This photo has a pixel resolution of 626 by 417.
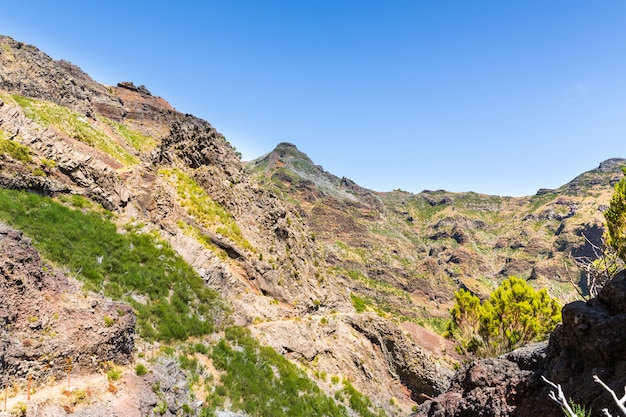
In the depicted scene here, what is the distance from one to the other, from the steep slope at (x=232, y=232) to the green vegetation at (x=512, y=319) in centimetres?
462

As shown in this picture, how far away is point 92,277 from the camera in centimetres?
1435

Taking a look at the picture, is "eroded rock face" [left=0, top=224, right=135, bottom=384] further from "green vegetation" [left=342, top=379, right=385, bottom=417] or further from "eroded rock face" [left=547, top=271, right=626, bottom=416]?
"eroded rock face" [left=547, top=271, right=626, bottom=416]

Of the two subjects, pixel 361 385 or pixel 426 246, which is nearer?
pixel 361 385

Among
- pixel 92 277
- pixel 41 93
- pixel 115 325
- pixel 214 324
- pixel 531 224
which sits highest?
pixel 531 224

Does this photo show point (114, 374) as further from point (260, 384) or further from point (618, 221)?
point (618, 221)

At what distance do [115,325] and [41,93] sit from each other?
49476 millimetres

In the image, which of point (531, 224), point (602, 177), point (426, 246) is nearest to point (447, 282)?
point (426, 246)

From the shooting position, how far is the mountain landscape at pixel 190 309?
970 cm

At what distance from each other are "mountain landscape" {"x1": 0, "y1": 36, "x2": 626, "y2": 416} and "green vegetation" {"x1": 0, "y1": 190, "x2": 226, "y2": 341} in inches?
3.6

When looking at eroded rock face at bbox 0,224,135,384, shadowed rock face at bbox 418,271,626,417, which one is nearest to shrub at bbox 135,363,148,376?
eroded rock face at bbox 0,224,135,384

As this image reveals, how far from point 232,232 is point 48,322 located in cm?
1546

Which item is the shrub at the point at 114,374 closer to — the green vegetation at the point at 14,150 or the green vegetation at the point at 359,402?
the green vegetation at the point at 359,402

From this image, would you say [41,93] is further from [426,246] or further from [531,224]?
[531,224]

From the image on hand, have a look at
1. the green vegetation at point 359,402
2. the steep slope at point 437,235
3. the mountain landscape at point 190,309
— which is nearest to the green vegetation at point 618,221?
the mountain landscape at point 190,309
